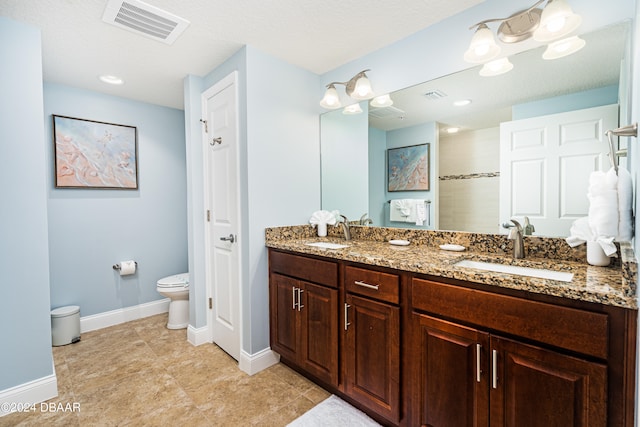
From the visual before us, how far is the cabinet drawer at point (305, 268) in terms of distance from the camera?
1775 mm

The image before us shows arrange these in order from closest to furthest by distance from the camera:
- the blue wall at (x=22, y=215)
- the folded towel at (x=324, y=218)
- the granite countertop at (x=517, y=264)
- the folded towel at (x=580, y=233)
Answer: the granite countertop at (x=517, y=264)
the folded towel at (x=580, y=233)
the blue wall at (x=22, y=215)
the folded towel at (x=324, y=218)

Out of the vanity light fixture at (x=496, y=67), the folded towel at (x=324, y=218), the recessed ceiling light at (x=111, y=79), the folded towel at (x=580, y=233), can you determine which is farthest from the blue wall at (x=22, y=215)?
the folded towel at (x=580, y=233)

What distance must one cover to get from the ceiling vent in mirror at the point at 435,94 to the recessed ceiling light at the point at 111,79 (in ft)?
8.35

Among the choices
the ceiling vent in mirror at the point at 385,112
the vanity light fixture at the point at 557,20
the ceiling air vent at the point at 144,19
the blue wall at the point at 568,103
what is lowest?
the blue wall at the point at 568,103

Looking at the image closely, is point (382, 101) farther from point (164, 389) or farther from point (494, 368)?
point (164, 389)

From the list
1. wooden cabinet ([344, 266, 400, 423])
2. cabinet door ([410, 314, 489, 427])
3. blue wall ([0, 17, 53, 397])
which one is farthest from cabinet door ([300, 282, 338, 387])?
blue wall ([0, 17, 53, 397])

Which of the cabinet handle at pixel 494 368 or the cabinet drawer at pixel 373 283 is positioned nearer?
the cabinet handle at pixel 494 368

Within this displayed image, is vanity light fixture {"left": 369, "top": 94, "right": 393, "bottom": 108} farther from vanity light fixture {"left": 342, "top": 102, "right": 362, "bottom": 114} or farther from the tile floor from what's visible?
the tile floor

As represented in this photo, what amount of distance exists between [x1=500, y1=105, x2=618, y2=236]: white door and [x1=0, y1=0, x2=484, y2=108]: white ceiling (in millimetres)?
794

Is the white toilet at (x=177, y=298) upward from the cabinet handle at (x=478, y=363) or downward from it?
downward

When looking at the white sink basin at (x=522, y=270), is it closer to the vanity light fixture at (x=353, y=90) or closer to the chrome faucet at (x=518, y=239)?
the chrome faucet at (x=518, y=239)

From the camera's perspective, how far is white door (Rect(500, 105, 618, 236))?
4.53 feet

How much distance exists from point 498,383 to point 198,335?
7.49 feet

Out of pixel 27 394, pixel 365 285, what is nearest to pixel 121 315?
pixel 27 394
